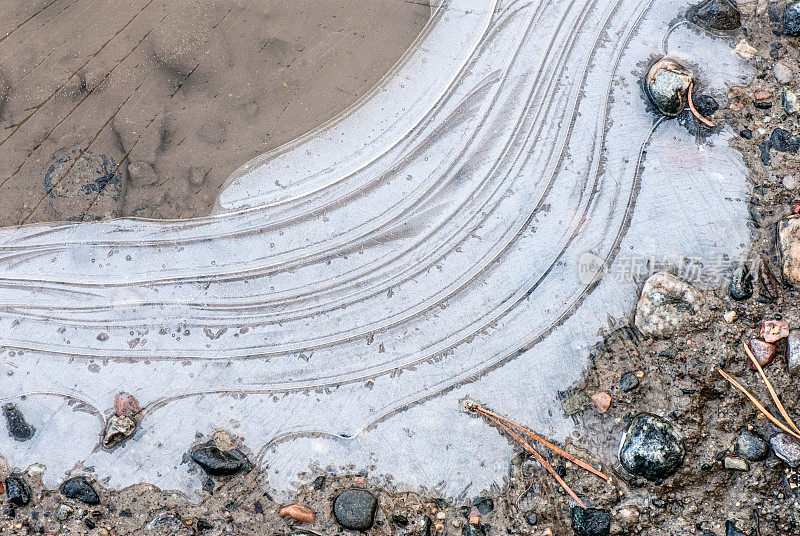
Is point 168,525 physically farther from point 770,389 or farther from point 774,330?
point 774,330

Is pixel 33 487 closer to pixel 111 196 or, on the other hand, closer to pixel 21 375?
pixel 21 375

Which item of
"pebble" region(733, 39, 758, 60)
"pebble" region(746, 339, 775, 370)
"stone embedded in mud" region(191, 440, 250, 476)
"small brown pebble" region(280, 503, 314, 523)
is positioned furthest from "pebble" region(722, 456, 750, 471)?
"stone embedded in mud" region(191, 440, 250, 476)

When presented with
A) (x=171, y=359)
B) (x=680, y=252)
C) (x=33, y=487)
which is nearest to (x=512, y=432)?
(x=680, y=252)

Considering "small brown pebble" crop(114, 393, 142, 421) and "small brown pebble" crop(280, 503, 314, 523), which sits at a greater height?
"small brown pebble" crop(114, 393, 142, 421)

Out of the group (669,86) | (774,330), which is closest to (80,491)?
(774,330)

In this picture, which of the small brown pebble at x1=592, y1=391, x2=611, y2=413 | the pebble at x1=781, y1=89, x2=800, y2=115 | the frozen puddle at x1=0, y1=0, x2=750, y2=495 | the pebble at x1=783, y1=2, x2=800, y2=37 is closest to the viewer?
the small brown pebble at x1=592, y1=391, x2=611, y2=413

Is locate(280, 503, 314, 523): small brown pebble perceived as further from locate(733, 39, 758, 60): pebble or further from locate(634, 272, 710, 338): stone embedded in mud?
locate(733, 39, 758, 60): pebble
